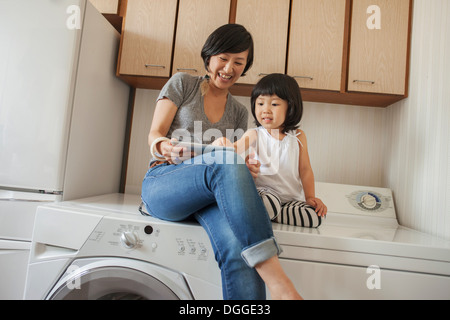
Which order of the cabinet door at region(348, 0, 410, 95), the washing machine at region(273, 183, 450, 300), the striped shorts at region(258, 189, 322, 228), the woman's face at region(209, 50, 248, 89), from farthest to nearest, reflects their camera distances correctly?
the cabinet door at region(348, 0, 410, 95) < the woman's face at region(209, 50, 248, 89) < the striped shorts at region(258, 189, 322, 228) < the washing machine at region(273, 183, 450, 300)

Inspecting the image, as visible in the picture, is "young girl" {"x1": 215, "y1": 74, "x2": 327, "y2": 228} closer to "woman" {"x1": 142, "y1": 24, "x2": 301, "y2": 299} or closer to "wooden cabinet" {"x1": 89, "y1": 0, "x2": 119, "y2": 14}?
"woman" {"x1": 142, "y1": 24, "x2": 301, "y2": 299}

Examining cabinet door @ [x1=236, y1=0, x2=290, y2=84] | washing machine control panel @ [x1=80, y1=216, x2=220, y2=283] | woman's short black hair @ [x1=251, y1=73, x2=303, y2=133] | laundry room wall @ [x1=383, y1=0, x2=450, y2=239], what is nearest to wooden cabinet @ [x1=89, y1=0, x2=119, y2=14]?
cabinet door @ [x1=236, y1=0, x2=290, y2=84]

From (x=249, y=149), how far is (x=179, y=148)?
0.43 meters

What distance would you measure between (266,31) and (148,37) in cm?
59

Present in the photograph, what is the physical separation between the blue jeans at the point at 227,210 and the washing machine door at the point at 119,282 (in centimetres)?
16

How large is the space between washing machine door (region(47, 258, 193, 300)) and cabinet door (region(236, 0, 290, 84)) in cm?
97

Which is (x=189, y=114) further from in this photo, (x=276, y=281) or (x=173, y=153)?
(x=276, y=281)

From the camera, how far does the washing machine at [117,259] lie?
2.72 ft

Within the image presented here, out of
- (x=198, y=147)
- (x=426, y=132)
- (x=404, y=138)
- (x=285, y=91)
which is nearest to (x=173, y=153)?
(x=198, y=147)

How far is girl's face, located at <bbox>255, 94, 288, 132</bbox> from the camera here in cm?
113

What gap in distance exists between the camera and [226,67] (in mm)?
1088

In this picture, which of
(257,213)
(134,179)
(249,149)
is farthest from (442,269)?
(134,179)

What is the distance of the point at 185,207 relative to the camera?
811 millimetres
